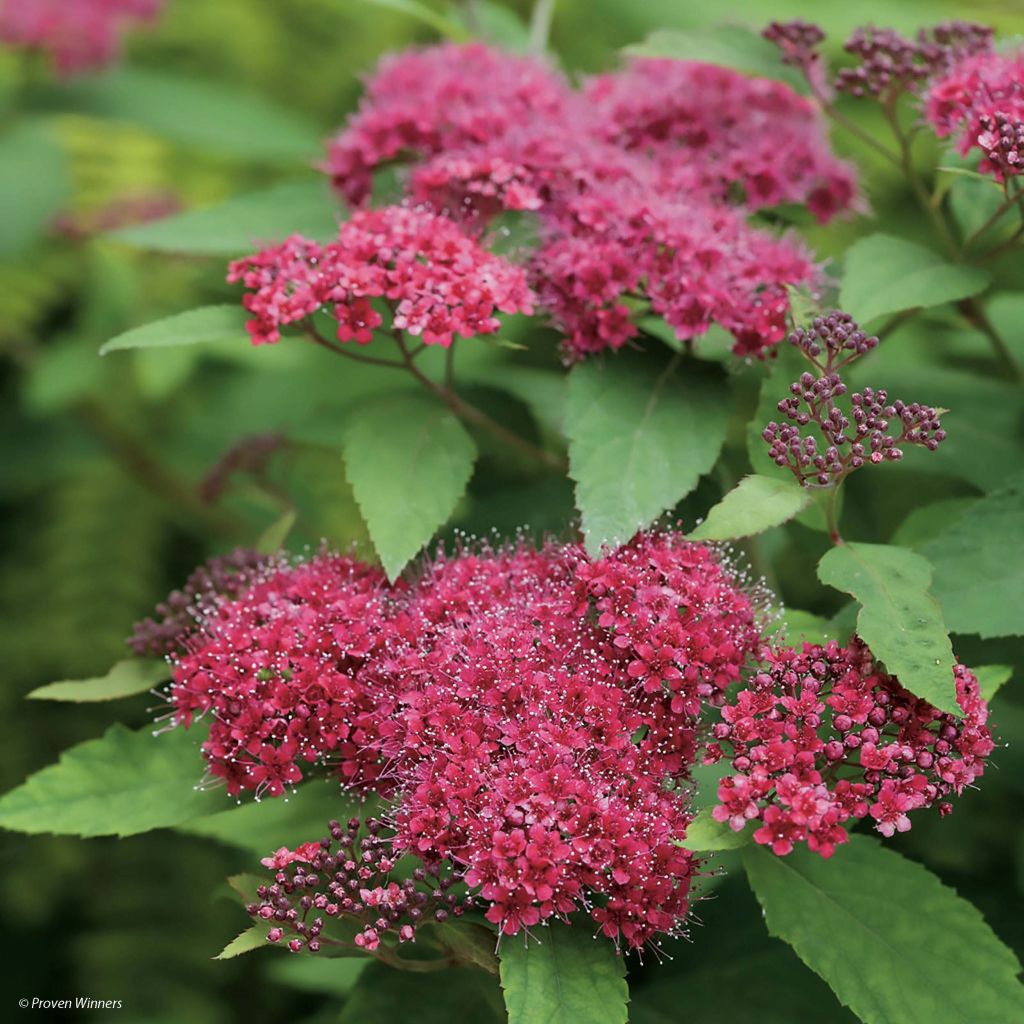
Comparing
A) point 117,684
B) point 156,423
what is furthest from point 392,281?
point 156,423

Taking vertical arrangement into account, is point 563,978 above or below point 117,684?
above

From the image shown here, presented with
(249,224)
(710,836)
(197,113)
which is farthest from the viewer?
(197,113)

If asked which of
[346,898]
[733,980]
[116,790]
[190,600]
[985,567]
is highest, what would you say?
[985,567]

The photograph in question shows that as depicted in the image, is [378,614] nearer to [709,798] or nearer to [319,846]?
[319,846]

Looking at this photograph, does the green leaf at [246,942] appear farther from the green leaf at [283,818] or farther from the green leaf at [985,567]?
the green leaf at [985,567]

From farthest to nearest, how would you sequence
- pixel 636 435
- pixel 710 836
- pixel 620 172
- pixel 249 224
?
pixel 249 224, pixel 620 172, pixel 636 435, pixel 710 836

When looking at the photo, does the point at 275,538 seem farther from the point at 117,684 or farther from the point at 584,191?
the point at 584,191

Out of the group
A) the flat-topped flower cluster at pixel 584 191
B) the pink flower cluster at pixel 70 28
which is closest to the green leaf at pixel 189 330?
the flat-topped flower cluster at pixel 584 191
